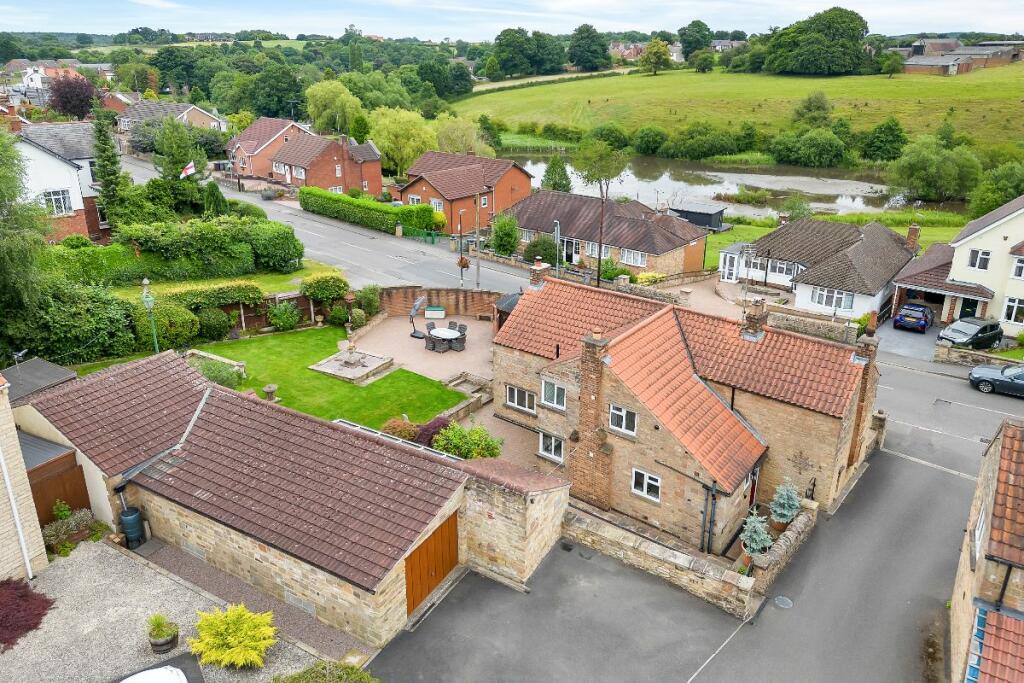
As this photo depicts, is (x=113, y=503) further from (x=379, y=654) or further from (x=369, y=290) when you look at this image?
(x=369, y=290)

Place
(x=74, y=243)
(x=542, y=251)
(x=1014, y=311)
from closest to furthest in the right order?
(x=1014, y=311) < (x=74, y=243) < (x=542, y=251)

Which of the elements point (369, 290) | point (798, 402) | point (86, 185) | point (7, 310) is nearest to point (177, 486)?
point (798, 402)

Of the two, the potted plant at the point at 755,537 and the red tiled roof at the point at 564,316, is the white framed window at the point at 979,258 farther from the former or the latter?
the potted plant at the point at 755,537

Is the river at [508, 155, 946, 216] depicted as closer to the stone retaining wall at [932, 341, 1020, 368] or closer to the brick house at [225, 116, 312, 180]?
the brick house at [225, 116, 312, 180]

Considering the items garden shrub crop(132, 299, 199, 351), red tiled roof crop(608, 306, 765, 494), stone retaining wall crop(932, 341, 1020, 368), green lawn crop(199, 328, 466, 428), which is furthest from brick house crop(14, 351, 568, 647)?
stone retaining wall crop(932, 341, 1020, 368)

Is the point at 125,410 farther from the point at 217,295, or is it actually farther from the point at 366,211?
the point at 366,211

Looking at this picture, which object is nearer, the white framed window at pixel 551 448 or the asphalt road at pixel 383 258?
the white framed window at pixel 551 448

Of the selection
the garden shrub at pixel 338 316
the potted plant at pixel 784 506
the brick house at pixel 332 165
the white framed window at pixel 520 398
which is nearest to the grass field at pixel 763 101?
the brick house at pixel 332 165

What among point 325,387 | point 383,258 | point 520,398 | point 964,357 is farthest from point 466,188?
point 964,357
